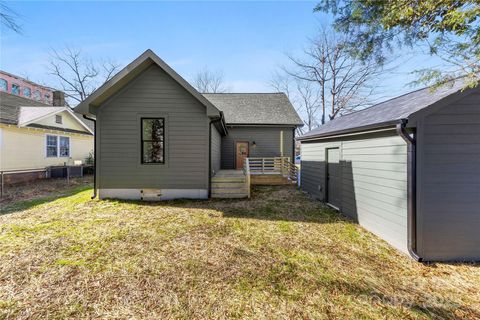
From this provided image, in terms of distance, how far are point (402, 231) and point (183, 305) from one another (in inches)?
160

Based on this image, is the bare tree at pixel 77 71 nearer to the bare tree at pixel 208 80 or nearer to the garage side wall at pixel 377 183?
the bare tree at pixel 208 80

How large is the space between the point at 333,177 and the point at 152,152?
6.21m

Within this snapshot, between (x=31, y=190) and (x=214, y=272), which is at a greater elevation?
(x=31, y=190)

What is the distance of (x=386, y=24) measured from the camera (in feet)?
12.4

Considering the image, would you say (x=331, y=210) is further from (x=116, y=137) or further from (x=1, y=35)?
(x=1, y=35)

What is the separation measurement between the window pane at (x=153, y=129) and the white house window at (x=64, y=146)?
10.3 meters

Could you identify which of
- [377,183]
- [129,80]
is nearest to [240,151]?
[129,80]

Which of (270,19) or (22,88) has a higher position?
(22,88)

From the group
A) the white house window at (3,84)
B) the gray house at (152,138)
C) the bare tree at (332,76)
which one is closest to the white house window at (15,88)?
the white house window at (3,84)

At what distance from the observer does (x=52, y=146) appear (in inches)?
522

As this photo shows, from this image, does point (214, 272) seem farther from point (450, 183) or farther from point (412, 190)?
point (450, 183)

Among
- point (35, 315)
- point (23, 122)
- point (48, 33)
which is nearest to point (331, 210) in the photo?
point (35, 315)

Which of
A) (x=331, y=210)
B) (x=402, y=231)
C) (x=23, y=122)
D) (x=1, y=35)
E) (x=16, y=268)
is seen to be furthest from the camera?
(x=23, y=122)

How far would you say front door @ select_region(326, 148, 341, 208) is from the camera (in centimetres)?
674
